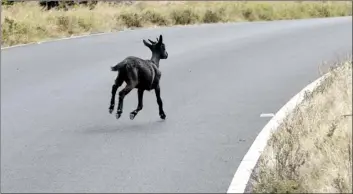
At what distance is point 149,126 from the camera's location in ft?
21.1

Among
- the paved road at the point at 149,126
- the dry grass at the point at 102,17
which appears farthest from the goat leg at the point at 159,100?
the paved road at the point at 149,126

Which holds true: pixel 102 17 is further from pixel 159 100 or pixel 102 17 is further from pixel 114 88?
pixel 159 100

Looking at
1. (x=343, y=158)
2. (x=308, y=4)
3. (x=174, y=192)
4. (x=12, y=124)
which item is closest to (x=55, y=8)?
(x=308, y=4)

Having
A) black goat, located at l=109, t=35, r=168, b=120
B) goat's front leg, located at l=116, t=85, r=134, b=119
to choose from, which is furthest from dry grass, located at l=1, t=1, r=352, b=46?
goat's front leg, located at l=116, t=85, r=134, b=119

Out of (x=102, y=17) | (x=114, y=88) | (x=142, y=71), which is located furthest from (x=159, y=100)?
(x=114, y=88)

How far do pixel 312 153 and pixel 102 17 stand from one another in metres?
4.24

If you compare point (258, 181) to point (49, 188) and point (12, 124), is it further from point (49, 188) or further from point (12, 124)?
point (12, 124)

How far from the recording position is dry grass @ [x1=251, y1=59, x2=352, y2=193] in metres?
5.39

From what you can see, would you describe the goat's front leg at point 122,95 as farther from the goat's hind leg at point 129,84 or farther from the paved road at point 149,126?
the paved road at point 149,126

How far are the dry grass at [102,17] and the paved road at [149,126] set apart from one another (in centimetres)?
110

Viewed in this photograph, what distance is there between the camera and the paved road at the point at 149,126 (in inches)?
223

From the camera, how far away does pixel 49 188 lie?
7.49 meters

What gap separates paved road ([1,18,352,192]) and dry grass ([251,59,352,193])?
92 centimetres

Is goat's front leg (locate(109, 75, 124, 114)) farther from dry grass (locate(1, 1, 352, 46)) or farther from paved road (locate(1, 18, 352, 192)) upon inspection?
paved road (locate(1, 18, 352, 192))
